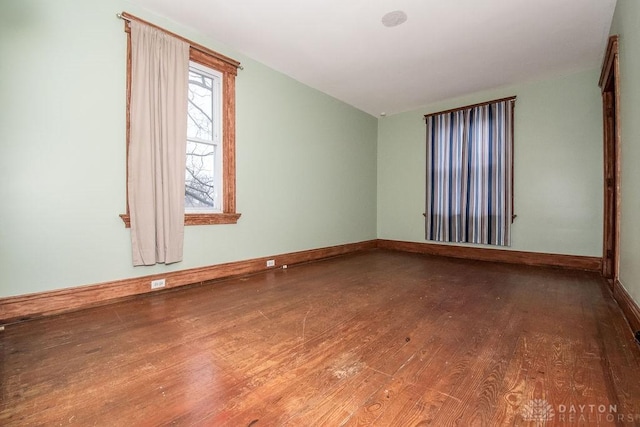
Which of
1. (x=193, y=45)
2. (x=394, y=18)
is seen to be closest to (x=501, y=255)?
(x=394, y=18)

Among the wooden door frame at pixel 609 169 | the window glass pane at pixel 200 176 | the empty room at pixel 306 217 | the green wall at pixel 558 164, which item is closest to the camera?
the empty room at pixel 306 217

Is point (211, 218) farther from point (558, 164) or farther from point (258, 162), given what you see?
point (558, 164)

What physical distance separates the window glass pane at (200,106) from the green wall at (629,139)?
3723mm

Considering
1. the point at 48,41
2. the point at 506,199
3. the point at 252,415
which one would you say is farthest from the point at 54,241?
the point at 506,199

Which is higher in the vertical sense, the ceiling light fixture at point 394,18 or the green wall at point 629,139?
the ceiling light fixture at point 394,18

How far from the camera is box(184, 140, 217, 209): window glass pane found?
3.08 m

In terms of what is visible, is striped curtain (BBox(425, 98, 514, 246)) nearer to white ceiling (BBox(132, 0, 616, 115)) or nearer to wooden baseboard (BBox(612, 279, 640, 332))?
white ceiling (BBox(132, 0, 616, 115))

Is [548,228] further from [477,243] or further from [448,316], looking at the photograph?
[448,316]

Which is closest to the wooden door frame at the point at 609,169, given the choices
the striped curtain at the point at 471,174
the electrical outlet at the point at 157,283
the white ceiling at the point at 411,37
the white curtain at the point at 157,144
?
the white ceiling at the point at 411,37

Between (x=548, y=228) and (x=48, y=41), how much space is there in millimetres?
5972

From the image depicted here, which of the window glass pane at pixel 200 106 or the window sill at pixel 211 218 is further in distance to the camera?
the window glass pane at pixel 200 106

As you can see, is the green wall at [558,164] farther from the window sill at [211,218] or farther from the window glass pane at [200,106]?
the window sill at [211,218]

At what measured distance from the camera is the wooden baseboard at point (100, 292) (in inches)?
80.0

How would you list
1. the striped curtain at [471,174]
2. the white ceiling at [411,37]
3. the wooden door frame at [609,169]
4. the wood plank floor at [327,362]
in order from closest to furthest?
the wood plank floor at [327,362]
the white ceiling at [411,37]
the wooden door frame at [609,169]
the striped curtain at [471,174]
